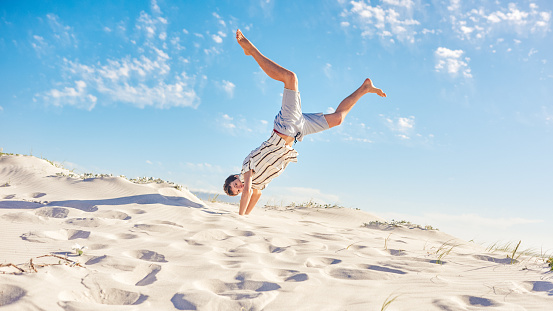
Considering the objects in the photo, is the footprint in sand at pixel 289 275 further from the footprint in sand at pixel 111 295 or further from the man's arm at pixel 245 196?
the man's arm at pixel 245 196

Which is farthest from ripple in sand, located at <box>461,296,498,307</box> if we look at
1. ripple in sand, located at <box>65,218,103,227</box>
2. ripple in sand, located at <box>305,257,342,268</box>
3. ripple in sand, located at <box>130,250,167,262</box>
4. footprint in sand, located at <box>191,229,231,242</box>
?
ripple in sand, located at <box>65,218,103,227</box>

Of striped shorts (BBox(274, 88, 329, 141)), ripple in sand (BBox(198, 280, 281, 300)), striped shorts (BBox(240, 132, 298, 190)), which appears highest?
striped shorts (BBox(274, 88, 329, 141))

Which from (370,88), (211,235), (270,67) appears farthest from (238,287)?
(370,88)

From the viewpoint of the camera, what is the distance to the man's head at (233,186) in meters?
6.05

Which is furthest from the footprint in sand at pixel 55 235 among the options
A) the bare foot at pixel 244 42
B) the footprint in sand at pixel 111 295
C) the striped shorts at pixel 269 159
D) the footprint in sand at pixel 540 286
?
the footprint in sand at pixel 540 286

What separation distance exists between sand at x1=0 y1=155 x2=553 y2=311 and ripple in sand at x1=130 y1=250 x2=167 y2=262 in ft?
0.03

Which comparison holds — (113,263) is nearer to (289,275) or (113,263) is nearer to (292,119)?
(289,275)

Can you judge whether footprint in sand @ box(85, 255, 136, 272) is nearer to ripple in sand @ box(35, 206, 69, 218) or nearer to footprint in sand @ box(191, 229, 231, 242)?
footprint in sand @ box(191, 229, 231, 242)

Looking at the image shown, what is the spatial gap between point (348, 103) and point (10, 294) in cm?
516

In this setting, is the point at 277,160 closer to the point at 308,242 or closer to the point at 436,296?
the point at 308,242

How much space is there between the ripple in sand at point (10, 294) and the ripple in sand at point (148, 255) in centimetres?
107

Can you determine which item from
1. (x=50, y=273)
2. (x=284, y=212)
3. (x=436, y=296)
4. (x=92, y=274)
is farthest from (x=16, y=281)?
(x=284, y=212)

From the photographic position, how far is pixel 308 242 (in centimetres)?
395

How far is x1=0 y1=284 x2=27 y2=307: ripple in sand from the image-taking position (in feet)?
6.26
